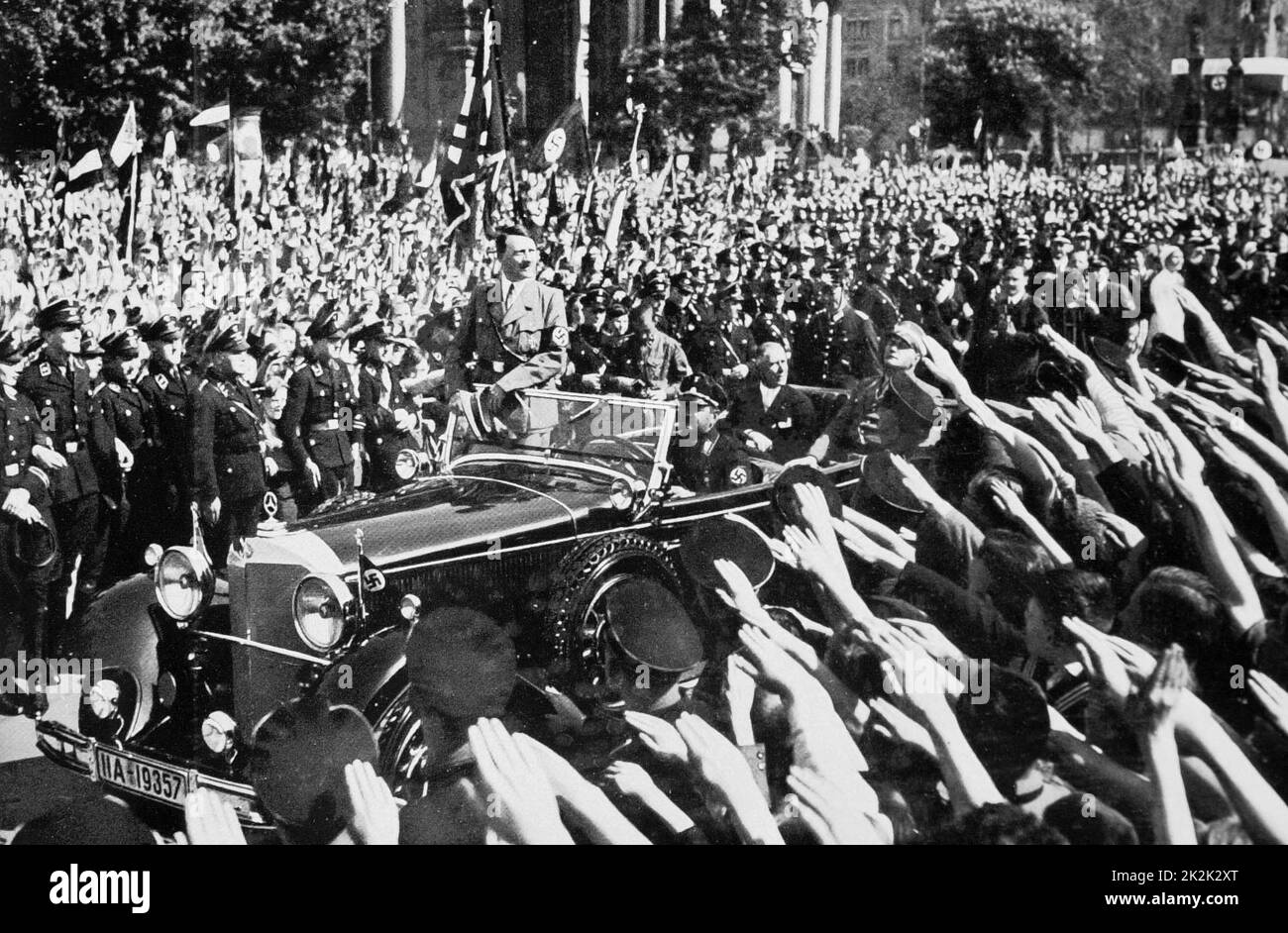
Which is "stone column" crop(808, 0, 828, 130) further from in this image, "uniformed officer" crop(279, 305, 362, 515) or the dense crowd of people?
"uniformed officer" crop(279, 305, 362, 515)

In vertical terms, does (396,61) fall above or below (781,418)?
above

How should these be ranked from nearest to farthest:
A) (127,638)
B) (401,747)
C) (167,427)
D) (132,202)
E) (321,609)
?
(321,609) < (401,747) < (127,638) < (167,427) < (132,202)

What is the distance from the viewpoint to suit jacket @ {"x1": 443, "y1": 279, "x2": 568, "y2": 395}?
13.8ft

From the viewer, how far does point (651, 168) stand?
13.9ft

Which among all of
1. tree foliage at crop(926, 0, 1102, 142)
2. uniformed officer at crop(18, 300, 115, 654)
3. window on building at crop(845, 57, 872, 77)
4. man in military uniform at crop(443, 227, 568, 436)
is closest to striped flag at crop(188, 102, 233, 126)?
uniformed officer at crop(18, 300, 115, 654)

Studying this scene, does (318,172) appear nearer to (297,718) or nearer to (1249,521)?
(297,718)

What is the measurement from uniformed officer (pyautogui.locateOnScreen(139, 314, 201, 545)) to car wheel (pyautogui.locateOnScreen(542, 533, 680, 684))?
1.21 m

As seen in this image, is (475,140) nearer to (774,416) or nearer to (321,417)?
(321,417)

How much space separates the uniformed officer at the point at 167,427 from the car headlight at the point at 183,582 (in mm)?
200

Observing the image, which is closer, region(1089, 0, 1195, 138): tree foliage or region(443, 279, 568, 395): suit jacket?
region(1089, 0, 1195, 138): tree foliage

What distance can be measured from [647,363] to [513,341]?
44 centimetres

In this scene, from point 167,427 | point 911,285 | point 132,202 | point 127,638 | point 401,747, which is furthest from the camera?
point 132,202

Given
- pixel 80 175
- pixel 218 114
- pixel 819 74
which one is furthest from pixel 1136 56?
pixel 80 175

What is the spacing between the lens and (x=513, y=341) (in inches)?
167
